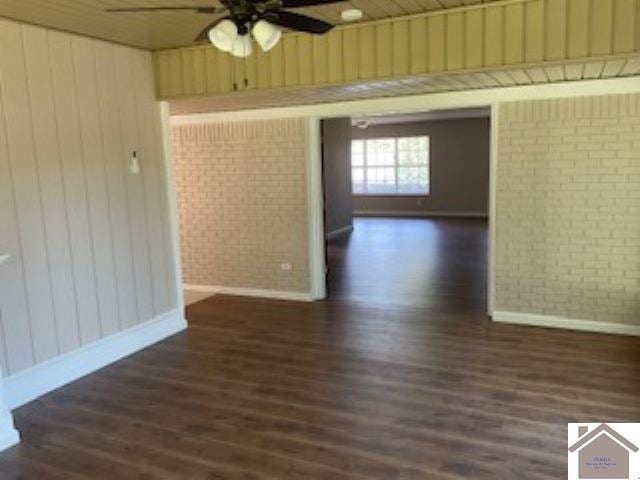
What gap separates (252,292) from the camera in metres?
6.43

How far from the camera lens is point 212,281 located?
262 inches

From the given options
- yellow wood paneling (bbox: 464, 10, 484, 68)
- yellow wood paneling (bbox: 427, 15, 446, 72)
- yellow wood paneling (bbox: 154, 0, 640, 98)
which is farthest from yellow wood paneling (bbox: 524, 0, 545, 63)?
yellow wood paneling (bbox: 427, 15, 446, 72)

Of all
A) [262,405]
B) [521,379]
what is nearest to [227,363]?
[262,405]

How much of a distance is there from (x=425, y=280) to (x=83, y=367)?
425cm

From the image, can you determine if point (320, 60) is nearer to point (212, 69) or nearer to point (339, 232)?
point (212, 69)

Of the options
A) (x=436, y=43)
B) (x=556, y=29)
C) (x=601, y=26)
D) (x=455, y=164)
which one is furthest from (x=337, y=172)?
(x=601, y=26)

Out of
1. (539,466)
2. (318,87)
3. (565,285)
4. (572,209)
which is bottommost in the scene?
(539,466)

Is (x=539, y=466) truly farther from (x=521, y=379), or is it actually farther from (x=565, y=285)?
(x=565, y=285)

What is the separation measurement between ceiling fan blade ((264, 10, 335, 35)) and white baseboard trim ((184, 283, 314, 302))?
3.85 metres

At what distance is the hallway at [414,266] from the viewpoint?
603cm

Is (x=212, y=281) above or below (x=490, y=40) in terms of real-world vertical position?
below

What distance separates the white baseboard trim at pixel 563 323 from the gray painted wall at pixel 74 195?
334 cm

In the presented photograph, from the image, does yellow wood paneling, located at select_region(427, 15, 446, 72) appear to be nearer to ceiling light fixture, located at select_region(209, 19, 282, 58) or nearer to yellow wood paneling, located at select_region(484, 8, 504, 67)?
yellow wood paneling, located at select_region(484, 8, 504, 67)

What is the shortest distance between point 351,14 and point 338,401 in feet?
8.74
